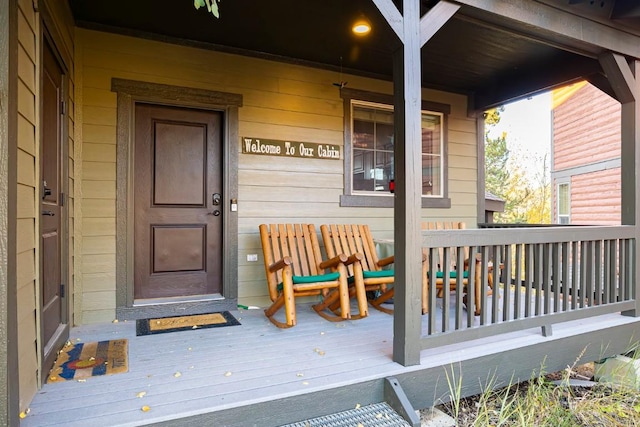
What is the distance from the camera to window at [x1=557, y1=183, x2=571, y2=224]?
9599 millimetres

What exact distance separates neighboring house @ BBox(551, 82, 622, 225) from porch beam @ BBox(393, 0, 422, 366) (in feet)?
23.4

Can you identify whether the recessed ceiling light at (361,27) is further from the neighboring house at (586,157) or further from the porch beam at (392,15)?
the neighboring house at (586,157)

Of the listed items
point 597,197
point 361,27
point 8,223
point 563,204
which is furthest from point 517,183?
point 8,223

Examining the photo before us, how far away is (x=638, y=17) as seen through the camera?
3.00m

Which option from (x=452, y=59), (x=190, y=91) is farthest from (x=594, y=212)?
(x=190, y=91)

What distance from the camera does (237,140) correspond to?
368cm

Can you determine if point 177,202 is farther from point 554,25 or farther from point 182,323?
point 554,25

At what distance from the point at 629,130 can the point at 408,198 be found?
7.38ft

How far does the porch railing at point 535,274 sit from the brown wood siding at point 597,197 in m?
5.49

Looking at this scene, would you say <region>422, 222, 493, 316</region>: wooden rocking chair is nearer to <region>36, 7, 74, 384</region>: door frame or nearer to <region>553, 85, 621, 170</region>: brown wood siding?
<region>36, 7, 74, 384</region>: door frame

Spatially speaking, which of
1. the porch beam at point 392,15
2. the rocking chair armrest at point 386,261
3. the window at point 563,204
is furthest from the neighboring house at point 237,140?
the window at point 563,204

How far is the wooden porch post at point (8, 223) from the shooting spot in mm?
1406

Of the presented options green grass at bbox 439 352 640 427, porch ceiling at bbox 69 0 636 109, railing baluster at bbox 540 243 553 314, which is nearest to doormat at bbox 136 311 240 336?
green grass at bbox 439 352 640 427

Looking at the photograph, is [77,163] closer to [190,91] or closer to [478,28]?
[190,91]
